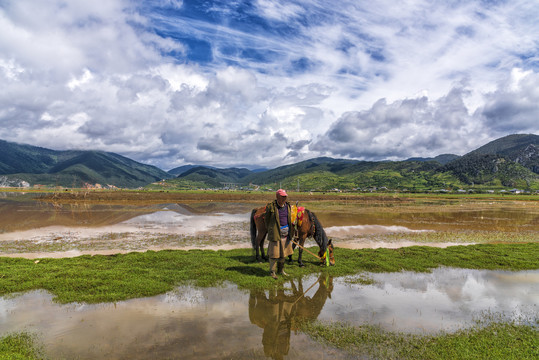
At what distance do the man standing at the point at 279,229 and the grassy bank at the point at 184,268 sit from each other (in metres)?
0.94

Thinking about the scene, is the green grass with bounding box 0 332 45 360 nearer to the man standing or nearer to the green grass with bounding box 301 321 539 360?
the green grass with bounding box 301 321 539 360

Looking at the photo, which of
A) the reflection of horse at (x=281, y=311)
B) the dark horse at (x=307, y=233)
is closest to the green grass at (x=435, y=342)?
the reflection of horse at (x=281, y=311)

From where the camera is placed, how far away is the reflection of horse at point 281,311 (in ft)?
19.7

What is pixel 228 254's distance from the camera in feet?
46.1

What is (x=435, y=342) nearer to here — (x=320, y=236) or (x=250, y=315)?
(x=250, y=315)

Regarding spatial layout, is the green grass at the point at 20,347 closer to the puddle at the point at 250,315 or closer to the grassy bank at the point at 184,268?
the puddle at the point at 250,315

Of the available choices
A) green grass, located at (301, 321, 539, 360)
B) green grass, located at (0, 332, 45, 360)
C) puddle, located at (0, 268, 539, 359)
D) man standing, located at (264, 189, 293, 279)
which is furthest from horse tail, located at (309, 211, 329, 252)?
green grass, located at (0, 332, 45, 360)

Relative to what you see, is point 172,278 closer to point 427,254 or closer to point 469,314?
point 469,314

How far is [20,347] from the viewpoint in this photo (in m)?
5.50

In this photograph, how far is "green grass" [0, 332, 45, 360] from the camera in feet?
16.7

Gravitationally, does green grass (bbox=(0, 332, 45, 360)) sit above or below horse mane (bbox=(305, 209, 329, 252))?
below

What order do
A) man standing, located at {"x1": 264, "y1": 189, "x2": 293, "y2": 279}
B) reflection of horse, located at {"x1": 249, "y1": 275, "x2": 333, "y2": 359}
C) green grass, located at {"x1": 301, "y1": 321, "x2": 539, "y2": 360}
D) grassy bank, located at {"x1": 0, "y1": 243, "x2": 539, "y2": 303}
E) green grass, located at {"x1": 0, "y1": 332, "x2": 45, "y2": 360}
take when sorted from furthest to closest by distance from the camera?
man standing, located at {"x1": 264, "y1": 189, "x2": 293, "y2": 279}
grassy bank, located at {"x1": 0, "y1": 243, "x2": 539, "y2": 303}
reflection of horse, located at {"x1": 249, "y1": 275, "x2": 333, "y2": 359}
green grass, located at {"x1": 301, "y1": 321, "x2": 539, "y2": 360}
green grass, located at {"x1": 0, "y1": 332, "x2": 45, "y2": 360}

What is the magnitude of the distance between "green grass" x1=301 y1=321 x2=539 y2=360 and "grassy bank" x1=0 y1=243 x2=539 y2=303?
352 centimetres

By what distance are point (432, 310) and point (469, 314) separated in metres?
0.98
